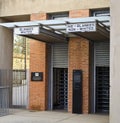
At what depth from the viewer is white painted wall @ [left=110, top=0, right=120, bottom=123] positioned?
1061 centimetres

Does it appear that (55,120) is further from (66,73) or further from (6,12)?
(6,12)

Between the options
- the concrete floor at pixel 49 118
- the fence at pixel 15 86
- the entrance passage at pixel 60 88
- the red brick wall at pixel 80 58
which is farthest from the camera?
the entrance passage at pixel 60 88

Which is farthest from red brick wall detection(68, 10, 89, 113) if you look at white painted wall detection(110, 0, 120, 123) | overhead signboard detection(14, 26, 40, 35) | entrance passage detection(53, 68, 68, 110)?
white painted wall detection(110, 0, 120, 123)

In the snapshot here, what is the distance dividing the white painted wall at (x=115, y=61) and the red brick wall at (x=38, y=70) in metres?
6.71

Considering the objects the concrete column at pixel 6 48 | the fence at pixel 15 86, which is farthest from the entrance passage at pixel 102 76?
the concrete column at pixel 6 48

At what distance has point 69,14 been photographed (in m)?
17.0

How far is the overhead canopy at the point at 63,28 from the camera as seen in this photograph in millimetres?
13188

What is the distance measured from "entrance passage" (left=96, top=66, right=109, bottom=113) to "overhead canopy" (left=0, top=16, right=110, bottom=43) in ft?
5.54

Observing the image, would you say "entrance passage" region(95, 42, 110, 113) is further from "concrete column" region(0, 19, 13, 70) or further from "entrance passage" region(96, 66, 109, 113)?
"concrete column" region(0, 19, 13, 70)

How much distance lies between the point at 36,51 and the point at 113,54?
7213 mm

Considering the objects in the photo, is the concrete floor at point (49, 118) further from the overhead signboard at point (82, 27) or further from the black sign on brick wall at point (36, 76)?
the overhead signboard at point (82, 27)

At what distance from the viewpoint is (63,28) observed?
50.4 feet

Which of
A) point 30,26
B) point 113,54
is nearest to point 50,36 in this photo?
point 30,26

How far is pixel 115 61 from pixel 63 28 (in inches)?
197
